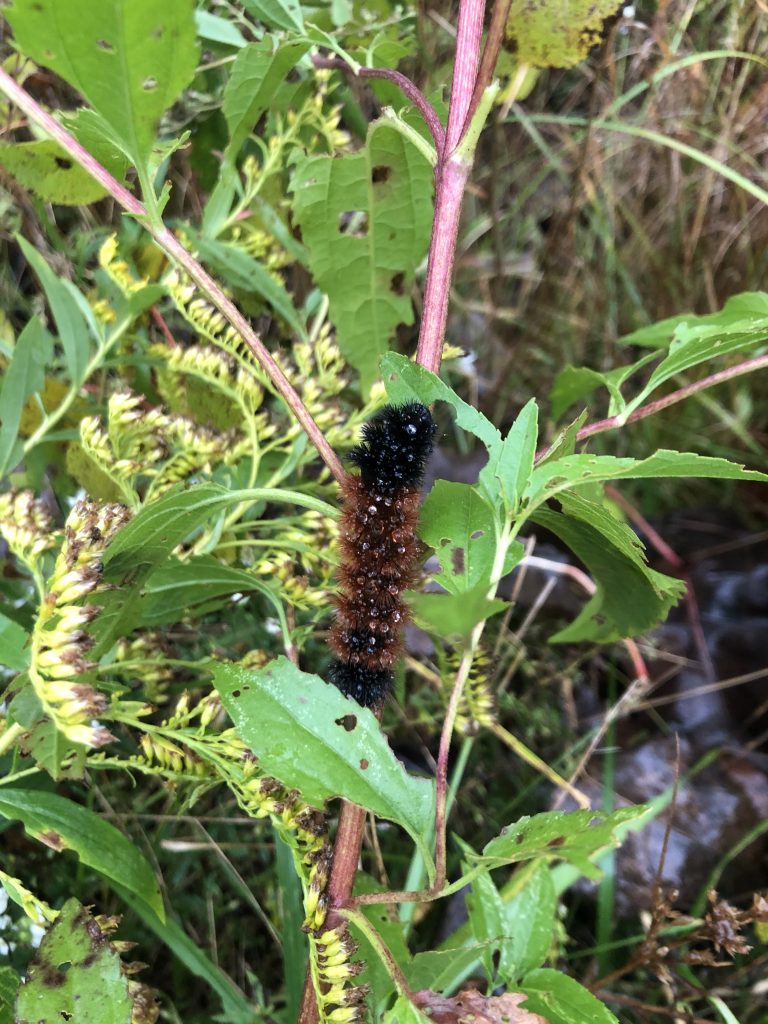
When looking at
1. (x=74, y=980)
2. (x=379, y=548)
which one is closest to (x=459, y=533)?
(x=379, y=548)

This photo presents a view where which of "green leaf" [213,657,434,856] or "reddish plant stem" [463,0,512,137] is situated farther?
"reddish plant stem" [463,0,512,137]

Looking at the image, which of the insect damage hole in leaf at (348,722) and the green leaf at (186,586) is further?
the green leaf at (186,586)

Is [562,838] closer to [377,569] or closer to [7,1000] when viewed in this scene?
[377,569]

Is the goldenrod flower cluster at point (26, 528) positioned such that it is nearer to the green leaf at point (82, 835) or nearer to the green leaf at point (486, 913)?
the green leaf at point (82, 835)

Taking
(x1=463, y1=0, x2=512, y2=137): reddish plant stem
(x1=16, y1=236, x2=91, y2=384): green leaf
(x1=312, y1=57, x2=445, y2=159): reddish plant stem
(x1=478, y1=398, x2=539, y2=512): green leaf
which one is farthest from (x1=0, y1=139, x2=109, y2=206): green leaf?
(x1=478, y1=398, x2=539, y2=512): green leaf

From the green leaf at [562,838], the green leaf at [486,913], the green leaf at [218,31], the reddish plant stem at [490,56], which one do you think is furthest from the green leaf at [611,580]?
the green leaf at [218,31]

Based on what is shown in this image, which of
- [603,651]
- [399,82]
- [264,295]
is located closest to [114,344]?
[264,295]

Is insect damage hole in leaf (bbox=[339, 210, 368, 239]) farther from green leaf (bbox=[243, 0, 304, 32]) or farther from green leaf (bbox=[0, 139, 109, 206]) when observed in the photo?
green leaf (bbox=[0, 139, 109, 206])

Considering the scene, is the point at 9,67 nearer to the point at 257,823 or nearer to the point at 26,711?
the point at 26,711
